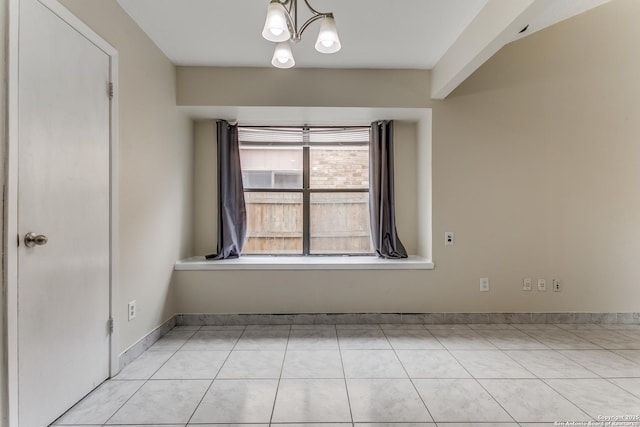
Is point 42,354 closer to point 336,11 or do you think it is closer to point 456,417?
point 456,417

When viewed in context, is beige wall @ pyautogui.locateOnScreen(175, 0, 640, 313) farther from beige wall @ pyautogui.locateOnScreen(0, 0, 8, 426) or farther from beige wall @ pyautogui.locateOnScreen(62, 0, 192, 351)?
beige wall @ pyautogui.locateOnScreen(0, 0, 8, 426)

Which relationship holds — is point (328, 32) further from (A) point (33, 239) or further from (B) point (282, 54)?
(A) point (33, 239)

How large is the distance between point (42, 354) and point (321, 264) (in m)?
2.13

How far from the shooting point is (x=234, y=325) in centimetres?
315

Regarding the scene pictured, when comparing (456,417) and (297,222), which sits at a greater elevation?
(297,222)

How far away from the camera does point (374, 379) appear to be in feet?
6.95

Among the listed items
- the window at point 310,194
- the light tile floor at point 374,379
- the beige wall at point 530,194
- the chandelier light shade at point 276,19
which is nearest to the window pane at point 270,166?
the window at point 310,194

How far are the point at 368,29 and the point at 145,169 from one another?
2041 millimetres

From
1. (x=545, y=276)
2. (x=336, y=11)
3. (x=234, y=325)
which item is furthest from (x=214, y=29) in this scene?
(x=545, y=276)

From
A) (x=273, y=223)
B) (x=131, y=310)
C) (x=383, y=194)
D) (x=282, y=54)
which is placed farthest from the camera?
(x=273, y=223)

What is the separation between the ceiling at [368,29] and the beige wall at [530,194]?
0.56m

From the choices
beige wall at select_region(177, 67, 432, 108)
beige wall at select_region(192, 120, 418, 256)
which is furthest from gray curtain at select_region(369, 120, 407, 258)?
beige wall at select_region(177, 67, 432, 108)

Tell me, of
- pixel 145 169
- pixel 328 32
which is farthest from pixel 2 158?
pixel 328 32

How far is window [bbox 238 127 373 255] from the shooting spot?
377 cm
